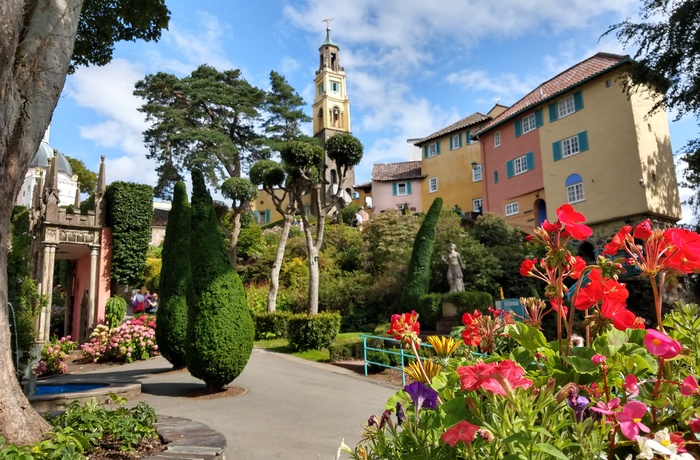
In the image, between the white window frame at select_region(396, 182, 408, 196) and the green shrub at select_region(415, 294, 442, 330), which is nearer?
the green shrub at select_region(415, 294, 442, 330)

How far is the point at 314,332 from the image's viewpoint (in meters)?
13.9

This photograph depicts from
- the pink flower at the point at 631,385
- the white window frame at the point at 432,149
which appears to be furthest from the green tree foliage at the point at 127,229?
the white window frame at the point at 432,149

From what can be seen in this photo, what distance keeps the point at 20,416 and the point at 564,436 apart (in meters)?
4.75

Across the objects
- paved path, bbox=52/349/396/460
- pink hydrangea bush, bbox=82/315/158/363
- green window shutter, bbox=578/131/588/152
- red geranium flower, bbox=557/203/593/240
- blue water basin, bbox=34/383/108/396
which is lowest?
paved path, bbox=52/349/396/460

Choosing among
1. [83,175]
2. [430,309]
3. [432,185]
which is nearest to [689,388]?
[430,309]

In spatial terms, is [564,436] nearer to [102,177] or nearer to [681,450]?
[681,450]

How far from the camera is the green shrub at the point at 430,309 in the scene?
1650cm

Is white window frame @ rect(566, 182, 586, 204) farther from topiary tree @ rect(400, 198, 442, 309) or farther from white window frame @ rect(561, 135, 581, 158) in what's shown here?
topiary tree @ rect(400, 198, 442, 309)

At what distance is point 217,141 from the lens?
34.4 m

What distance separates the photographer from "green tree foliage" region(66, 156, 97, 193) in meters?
43.9

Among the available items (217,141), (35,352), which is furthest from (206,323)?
(217,141)

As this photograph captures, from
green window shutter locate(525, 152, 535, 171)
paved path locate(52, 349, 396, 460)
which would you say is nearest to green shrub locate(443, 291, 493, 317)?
paved path locate(52, 349, 396, 460)

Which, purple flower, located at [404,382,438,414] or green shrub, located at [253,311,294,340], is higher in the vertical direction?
purple flower, located at [404,382,438,414]

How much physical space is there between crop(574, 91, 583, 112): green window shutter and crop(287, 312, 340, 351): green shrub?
17.5 meters
